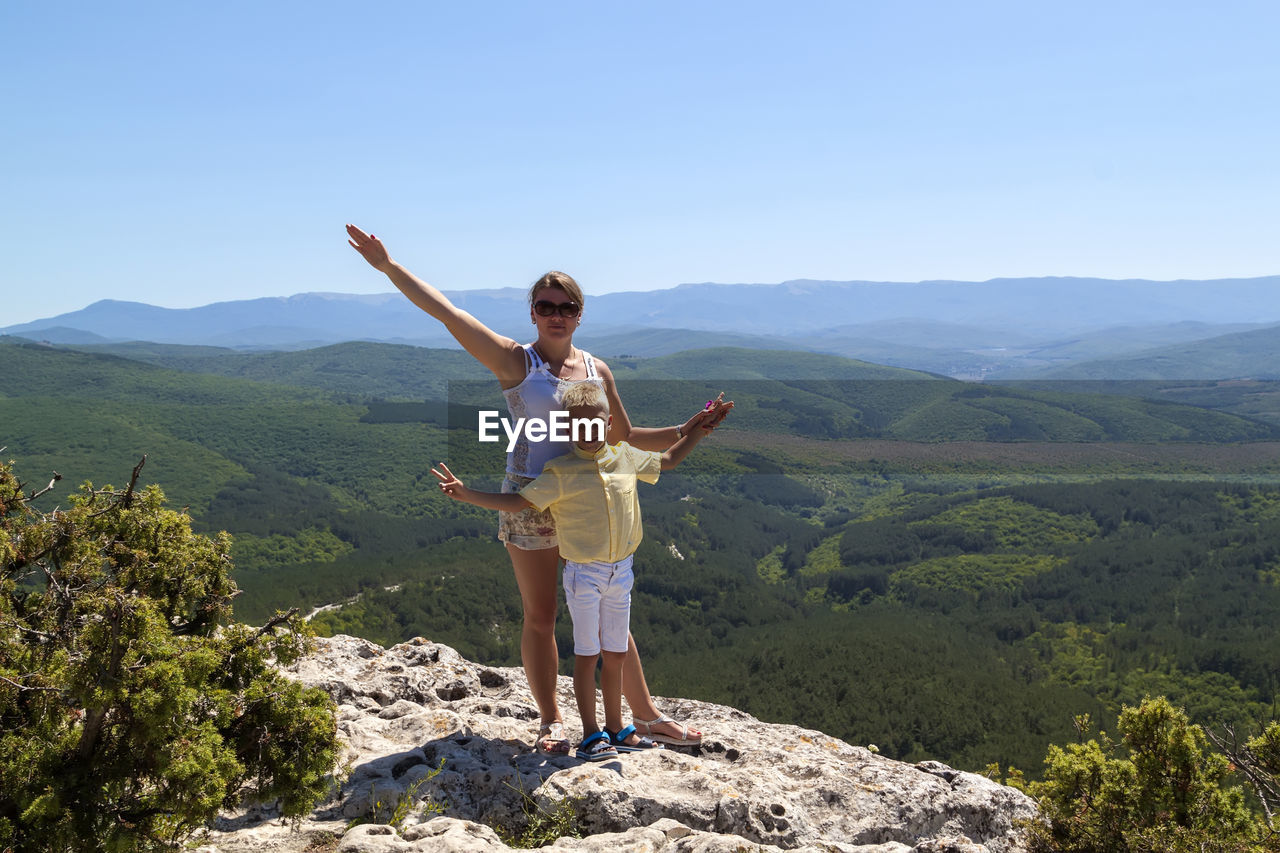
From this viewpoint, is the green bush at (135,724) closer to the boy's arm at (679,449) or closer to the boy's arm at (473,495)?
the boy's arm at (473,495)

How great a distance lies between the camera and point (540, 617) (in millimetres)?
5457

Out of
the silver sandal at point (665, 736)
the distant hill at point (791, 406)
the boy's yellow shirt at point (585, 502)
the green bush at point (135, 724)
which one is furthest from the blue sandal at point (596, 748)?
the distant hill at point (791, 406)

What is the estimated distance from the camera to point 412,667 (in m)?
8.03

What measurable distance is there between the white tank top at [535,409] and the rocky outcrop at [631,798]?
76.2 inches

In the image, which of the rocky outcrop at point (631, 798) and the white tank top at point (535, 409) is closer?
the rocky outcrop at point (631, 798)

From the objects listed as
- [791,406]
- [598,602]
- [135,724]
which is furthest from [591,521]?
[791,406]

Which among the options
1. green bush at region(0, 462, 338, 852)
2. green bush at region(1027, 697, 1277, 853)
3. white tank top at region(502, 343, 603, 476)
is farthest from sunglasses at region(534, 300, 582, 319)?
green bush at region(1027, 697, 1277, 853)

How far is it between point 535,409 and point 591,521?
802 millimetres

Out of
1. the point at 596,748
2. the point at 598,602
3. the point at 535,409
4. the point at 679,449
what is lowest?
the point at 596,748

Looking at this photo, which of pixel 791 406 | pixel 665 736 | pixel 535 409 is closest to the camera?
pixel 535 409

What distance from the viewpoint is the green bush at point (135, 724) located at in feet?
11.5

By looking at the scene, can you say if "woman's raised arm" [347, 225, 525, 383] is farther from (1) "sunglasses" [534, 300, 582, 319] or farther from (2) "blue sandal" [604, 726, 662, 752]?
(2) "blue sandal" [604, 726, 662, 752]

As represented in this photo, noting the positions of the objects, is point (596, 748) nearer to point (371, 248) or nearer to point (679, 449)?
point (679, 449)

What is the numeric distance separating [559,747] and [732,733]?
189cm
